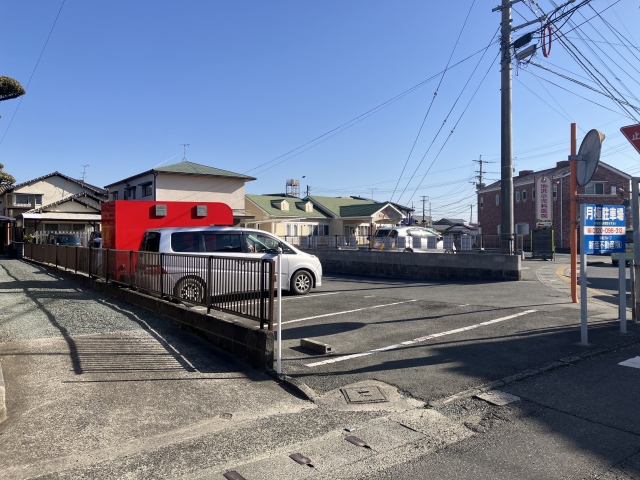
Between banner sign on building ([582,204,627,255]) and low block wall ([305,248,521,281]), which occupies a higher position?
banner sign on building ([582,204,627,255])

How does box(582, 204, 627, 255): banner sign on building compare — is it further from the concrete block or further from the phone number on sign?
the concrete block

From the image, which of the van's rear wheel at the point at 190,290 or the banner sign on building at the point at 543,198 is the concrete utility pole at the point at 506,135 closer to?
the van's rear wheel at the point at 190,290

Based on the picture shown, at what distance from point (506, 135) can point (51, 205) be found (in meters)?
29.2

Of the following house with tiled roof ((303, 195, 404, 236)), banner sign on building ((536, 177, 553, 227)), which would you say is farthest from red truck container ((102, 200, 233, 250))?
banner sign on building ((536, 177, 553, 227))

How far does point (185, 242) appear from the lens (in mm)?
11258

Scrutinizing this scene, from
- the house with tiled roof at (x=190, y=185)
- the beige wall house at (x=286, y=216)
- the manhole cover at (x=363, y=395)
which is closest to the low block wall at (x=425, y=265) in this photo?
the manhole cover at (x=363, y=395)

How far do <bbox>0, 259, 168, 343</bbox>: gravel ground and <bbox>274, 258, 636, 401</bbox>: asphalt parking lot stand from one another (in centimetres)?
290

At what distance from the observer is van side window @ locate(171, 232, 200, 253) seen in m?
11.1

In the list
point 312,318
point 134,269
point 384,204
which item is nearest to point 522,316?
point 312,318

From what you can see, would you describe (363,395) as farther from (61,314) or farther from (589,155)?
(61,314)

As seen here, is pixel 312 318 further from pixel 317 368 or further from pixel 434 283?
pixel 434 283

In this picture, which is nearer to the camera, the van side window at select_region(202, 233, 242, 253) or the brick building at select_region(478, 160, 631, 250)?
the van side window at select_region(202, 233, 242, 253)

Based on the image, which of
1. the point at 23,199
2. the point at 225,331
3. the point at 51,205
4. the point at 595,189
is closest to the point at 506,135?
the point at 225,331

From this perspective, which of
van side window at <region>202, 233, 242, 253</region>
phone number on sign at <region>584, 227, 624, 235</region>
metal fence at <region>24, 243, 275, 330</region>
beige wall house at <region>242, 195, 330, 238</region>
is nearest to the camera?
metal fence at <region>24, 243, 275, 330</region>
